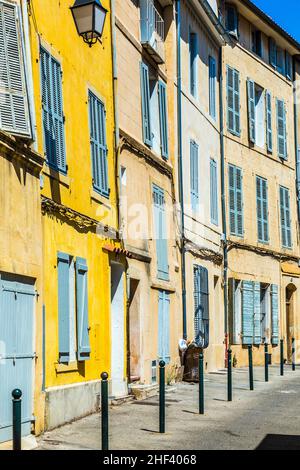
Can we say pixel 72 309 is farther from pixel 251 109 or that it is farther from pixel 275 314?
pixel 251 109

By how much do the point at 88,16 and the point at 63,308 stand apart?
13.3 ft

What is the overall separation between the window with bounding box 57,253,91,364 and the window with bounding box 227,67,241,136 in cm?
1203

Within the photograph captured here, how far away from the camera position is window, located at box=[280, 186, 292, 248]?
1008 inches

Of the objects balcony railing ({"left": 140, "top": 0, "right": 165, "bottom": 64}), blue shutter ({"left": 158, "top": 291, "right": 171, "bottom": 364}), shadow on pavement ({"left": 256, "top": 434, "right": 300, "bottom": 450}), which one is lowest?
shadow on pavement ({"left": 256, "top": 434, "right": 300, "bottom": 450})

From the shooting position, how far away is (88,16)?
1152 centimetres

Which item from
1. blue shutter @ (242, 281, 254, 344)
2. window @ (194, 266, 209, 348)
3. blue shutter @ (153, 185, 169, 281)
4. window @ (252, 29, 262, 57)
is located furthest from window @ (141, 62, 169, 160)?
window @ (252, 29, 262, 57)

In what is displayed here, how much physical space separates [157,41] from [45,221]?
7.80 metres

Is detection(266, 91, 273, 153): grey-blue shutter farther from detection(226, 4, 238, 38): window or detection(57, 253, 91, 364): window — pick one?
detection(57, 253, 91, 364): window

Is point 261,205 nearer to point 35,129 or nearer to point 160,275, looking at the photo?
point 160,275

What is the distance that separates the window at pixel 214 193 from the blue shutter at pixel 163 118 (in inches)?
147

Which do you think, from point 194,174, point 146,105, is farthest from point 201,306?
point 146,105

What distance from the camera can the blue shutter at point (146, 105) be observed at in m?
15.8

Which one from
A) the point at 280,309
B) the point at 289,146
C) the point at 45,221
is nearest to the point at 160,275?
the point at 45,221

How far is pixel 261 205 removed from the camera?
2431 cm
